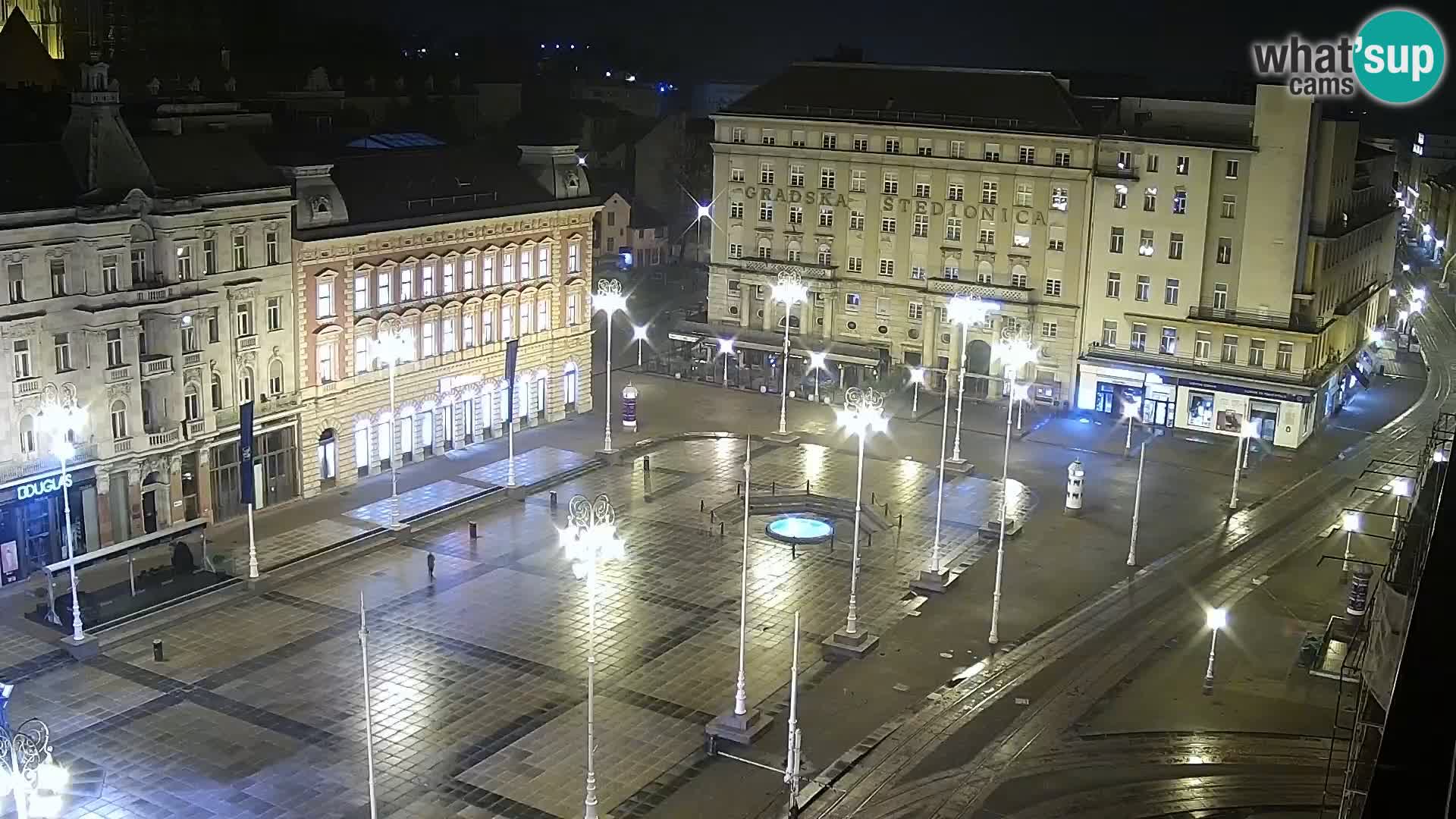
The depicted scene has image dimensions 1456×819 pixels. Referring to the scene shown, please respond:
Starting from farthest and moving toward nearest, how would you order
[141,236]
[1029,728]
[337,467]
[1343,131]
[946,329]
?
1. [946,329]
2. [1343,131]
3. [337,467]
4. [141,236]
5. [1029,728]

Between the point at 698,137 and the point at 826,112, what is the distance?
54.2m

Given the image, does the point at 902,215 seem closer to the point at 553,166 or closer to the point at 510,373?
the point at 553,166

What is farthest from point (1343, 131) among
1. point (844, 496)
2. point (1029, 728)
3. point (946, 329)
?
point (1029, 728)

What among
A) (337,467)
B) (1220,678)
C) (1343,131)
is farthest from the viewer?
(1343,131)

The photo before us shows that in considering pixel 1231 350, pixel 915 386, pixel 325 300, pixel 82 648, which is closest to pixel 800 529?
pixel 325 300

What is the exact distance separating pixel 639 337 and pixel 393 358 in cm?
3864

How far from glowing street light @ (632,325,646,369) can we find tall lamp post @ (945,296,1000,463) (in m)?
21.8

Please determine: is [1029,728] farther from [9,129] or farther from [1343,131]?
[1343,131]

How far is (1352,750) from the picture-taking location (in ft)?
98.4

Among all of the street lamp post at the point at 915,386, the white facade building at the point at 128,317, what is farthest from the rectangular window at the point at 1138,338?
the white facade building at the point at 128,317

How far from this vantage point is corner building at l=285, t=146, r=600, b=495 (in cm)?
6694

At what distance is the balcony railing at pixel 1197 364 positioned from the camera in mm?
82375

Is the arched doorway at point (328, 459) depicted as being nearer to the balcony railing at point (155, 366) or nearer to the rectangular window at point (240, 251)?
the rectangular window at point (240, 251)

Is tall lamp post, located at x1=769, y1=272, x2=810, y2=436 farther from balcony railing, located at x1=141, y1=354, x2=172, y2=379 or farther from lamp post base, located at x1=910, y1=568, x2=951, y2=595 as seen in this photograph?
balcony railing, located at x1=141, y1=354, x2=172, y2=379
